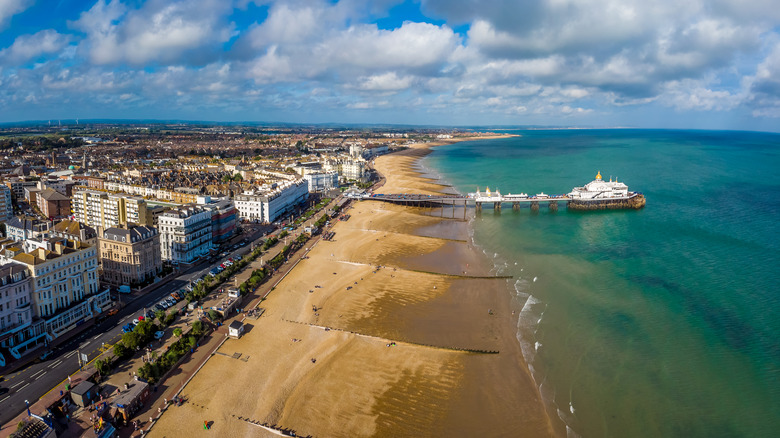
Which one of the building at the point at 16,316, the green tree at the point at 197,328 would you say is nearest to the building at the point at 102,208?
the building at the point at 16,316

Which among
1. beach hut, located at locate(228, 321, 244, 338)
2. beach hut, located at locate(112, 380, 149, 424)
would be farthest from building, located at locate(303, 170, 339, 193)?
beach hut, located at locate(112, 380, 149, 424)

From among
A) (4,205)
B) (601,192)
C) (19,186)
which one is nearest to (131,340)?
(4,205)

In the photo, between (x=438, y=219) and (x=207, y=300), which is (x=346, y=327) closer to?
(x=207, y=300)

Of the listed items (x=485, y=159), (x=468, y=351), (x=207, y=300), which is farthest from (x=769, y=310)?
(x=485, y=159)

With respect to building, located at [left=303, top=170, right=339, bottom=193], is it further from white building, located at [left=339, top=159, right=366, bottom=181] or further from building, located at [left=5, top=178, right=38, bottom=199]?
building, located at [left=5, top=178, right=38, bottom=199]

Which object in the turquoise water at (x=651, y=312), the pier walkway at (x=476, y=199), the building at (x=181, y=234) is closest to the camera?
the turquoise water at (x=651, y=312)

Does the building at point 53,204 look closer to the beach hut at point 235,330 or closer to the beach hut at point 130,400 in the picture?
the beach hut at point 235,330
